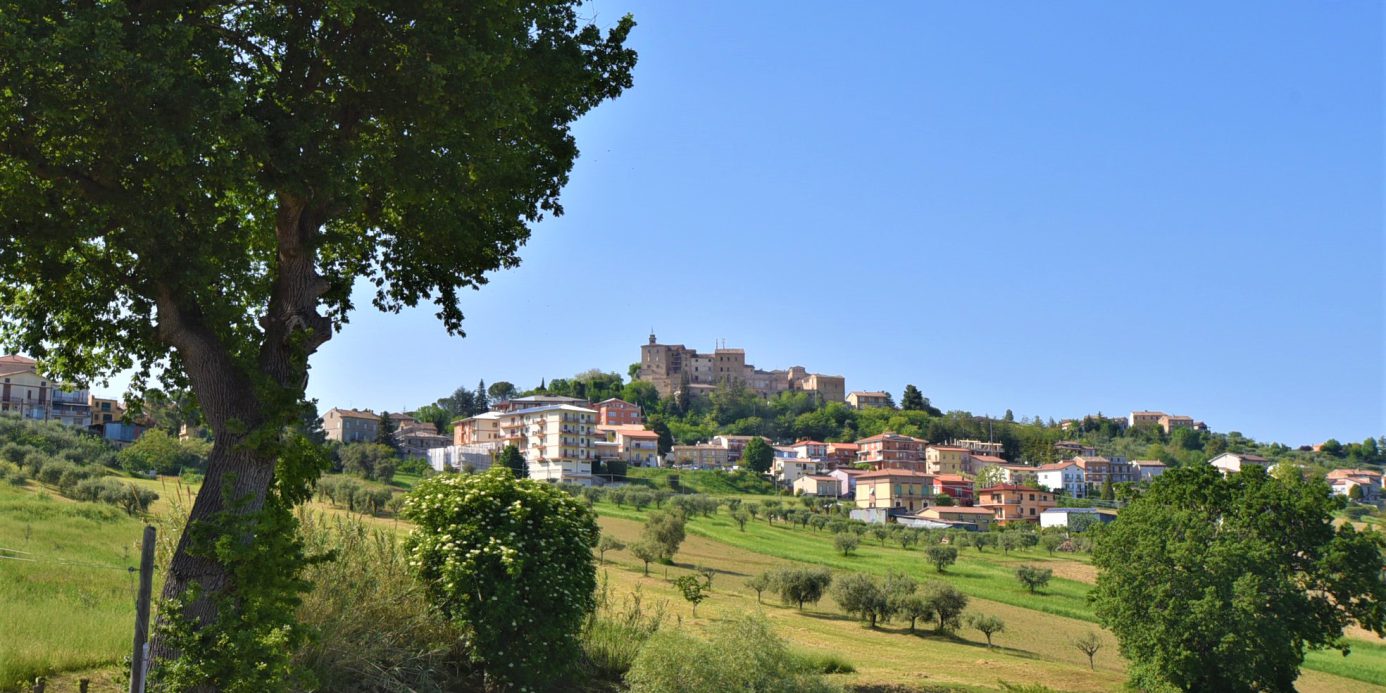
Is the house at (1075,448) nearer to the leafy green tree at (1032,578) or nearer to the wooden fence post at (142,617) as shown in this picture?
the leafy green tree at (1032,578)

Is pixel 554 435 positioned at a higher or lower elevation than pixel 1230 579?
higher

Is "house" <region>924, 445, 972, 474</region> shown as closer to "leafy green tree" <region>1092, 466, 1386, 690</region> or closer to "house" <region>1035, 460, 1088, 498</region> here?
"house" <region>1035, 460, 1088, 498</region>

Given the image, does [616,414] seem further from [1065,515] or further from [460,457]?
[1065,515]

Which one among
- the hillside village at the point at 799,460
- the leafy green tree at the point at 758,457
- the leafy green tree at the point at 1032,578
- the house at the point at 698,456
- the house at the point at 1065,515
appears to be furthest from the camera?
the house at the point at 698,456

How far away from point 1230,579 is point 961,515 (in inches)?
3264

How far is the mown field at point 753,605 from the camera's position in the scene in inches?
372

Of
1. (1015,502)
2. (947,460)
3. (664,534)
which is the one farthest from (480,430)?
(664,534)

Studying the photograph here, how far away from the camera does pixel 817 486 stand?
414 feet

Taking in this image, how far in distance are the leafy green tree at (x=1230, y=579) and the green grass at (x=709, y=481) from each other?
254 feet

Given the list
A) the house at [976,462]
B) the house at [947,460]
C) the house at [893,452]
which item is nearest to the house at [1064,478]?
the house at [976,462]

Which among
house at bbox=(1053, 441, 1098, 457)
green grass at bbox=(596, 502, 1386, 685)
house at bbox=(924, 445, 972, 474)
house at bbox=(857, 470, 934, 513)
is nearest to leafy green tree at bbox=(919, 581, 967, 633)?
green grass at bbox=(596, 502, 1386, 685)

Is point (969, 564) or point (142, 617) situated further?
point (969, 564)

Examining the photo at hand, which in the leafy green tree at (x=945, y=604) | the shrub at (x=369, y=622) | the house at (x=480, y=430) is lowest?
the leafy green tree at (x=945, y=604)

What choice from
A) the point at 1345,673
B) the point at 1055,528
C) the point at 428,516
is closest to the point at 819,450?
the point at 1055,528
